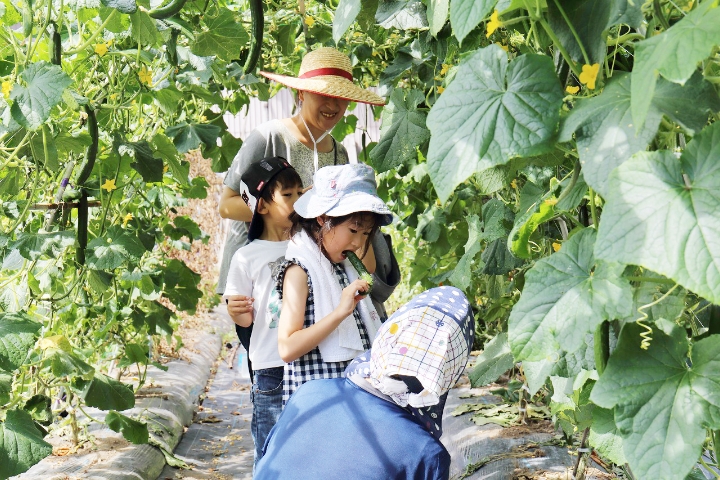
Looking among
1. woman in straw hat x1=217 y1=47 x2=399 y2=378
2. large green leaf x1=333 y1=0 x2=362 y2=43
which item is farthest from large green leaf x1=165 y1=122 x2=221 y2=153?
large green leaf x1=333 y1=0 x2=362 y2=43

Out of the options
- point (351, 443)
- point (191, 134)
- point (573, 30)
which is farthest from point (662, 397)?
point (191, 134)

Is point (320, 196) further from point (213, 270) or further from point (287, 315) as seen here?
point (213, 270)

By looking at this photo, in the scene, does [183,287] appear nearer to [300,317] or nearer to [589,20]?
[300,317]

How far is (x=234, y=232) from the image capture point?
2.46 metres

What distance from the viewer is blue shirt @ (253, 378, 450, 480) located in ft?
4.46

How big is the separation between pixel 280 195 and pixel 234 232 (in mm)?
395

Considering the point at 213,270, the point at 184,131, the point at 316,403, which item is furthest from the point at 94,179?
the point at 213,270

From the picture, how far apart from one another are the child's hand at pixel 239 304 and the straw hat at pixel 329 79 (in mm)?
576

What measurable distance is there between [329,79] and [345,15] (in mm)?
1320

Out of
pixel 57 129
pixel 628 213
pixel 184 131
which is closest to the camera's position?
pixel 628 213

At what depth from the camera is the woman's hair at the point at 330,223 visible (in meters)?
1.83

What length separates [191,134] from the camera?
253cm

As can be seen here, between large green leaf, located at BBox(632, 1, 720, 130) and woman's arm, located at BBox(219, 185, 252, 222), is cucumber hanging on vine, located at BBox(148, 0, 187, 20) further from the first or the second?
large green leaf, located at BBox(632, 1, 720, 130)

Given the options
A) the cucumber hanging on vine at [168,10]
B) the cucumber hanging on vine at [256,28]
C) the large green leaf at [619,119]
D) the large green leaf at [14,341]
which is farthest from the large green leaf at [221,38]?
the large green leaf at [619,119]
